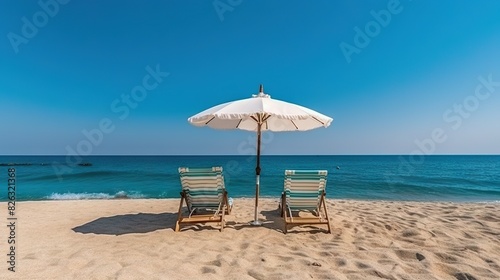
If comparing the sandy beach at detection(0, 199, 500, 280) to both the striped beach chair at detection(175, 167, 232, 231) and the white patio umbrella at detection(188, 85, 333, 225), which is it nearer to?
the striped beach chair at detection(175, 167, 232, 231)

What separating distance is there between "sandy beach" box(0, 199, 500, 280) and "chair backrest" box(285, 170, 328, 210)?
1.54 feet

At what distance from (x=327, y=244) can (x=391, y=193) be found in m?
12.9

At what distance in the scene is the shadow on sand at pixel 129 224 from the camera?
174 inches

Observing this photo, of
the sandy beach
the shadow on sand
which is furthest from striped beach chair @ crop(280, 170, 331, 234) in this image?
the shadow on sand

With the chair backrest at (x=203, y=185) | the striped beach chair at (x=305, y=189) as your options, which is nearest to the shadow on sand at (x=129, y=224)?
the chair backrest at (x=203, y=185)

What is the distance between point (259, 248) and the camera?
3443mm

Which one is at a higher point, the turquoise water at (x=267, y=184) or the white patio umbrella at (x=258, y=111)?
the white patio umbrella at (x=258, y=111)

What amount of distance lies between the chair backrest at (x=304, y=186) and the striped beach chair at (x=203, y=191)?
44.5 inches

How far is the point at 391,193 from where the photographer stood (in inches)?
570

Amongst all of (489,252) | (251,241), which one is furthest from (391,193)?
(251,241)

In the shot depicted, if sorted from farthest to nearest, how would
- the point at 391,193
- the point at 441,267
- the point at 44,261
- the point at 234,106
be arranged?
the point at 391,193
the point at 234,106
the point at 44,261
the point at 441,267

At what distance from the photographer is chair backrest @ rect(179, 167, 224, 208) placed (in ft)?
14.5

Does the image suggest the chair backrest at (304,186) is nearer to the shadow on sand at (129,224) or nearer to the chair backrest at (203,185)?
the chair backrest at (203,185)

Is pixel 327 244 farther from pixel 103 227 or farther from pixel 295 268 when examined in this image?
pixel 103 227
